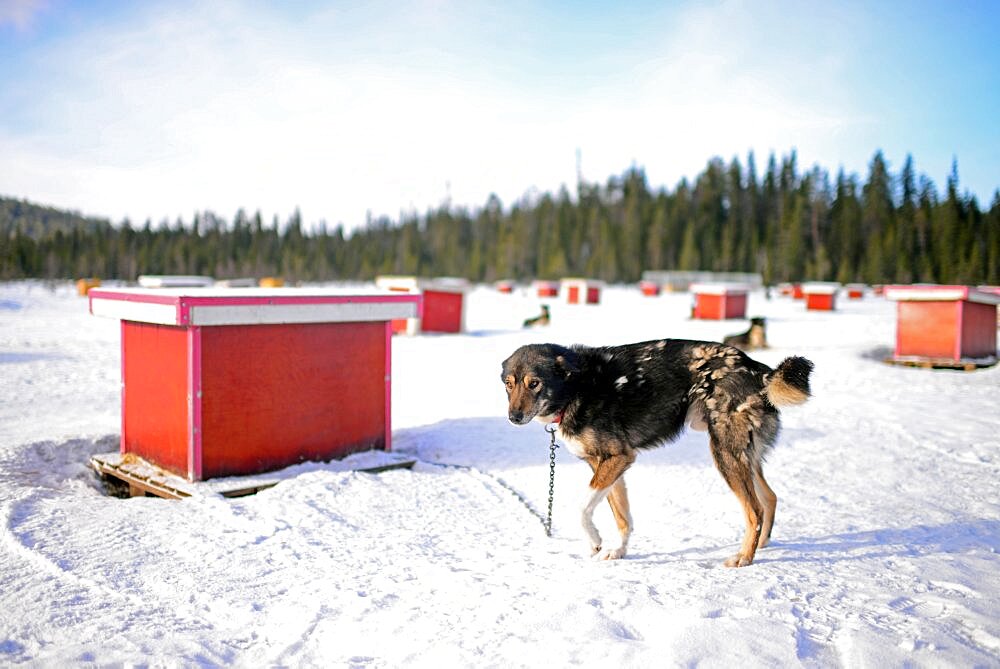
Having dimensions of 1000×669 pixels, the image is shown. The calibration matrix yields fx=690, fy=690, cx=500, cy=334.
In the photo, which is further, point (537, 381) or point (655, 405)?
point (655, 405)

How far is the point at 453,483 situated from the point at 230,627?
302 cm

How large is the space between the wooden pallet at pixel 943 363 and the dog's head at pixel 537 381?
43.6 feet

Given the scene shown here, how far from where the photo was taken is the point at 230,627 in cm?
348

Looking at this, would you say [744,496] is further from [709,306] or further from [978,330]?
[709,306]

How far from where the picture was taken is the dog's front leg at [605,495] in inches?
174

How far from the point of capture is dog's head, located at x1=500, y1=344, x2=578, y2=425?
4434 mm

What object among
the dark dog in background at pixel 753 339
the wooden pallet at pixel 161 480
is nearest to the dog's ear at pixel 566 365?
the wooden pallet at pixel 161 480

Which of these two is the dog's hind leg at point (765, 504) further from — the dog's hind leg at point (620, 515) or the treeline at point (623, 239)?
the treeline at point (623, 239)

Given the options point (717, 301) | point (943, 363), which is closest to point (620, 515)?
point (943, 363)

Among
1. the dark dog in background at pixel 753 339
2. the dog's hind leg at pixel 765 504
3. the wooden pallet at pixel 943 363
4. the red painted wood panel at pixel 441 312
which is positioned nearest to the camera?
the dog's hind leg at pixel 765 504

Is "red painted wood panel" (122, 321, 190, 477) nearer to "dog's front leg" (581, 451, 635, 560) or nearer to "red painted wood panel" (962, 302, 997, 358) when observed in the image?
"dog's front leg" (581, 451, 635, 560)

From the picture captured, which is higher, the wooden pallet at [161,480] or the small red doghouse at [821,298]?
the small red doghouse at [821,298]

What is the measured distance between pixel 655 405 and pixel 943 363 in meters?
13.1

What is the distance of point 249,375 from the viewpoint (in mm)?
6422
